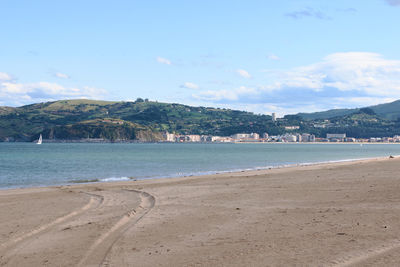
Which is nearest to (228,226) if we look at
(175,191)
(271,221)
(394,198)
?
(271,221)

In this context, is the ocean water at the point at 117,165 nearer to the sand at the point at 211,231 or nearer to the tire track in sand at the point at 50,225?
the tire track in sand at the point at 50,225

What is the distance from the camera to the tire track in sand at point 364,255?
7.73 metres

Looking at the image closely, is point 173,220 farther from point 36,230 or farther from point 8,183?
point 8,183

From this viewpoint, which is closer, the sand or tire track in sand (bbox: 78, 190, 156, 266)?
the sand

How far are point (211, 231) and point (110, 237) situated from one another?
2.70 meters

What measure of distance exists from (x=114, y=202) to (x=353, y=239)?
11.3 meters

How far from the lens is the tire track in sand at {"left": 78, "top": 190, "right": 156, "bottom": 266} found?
8.75 meters

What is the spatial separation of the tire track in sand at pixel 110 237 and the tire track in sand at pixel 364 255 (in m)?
4.75

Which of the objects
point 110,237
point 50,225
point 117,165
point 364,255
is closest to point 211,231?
point 110,237

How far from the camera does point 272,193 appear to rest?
1909 cm

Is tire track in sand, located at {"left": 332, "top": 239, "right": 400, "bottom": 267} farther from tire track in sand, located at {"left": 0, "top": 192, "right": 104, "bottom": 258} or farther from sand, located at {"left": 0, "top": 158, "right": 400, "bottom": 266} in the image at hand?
tire track in sand, located at {"left": 0, "top": 192, "right": 104, "bottom": 258}

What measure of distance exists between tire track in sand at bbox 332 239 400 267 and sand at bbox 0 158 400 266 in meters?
0.02

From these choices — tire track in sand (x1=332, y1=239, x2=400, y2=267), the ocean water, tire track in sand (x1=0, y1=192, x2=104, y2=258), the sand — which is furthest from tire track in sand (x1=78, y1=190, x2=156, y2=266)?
the ocean water

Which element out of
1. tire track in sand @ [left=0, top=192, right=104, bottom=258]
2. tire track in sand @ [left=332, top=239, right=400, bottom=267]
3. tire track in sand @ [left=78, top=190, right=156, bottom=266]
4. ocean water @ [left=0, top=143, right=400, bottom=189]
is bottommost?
ocean water @ [left=0, top=143, right=400, bottom=189]
